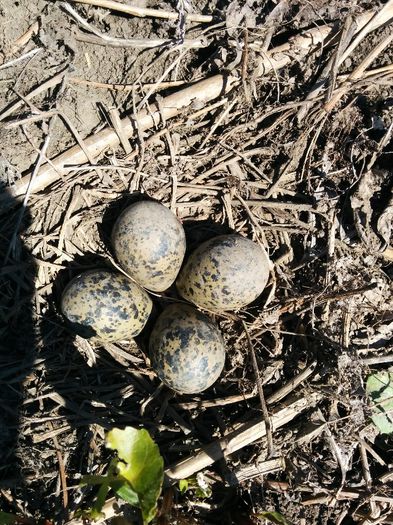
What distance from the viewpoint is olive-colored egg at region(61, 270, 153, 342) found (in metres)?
2.46

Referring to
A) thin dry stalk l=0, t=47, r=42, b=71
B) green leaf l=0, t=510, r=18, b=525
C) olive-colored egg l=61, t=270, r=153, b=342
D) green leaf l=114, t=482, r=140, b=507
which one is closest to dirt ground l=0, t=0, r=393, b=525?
thin dry stalk l=0, t=47, r=42, b=71

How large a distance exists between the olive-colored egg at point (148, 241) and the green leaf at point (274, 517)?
1.21m

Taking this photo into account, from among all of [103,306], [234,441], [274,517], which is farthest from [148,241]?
[274,517]

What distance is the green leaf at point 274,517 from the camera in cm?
240

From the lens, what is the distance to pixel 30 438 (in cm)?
268

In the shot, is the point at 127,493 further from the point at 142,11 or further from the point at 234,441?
the point at 142,11

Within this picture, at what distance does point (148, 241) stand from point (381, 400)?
4.71 feet

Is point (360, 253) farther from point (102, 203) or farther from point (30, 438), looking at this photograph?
point (30, 438)

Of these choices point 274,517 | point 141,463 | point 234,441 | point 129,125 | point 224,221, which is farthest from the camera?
point 224,221

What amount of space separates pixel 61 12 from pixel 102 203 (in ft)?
3.09

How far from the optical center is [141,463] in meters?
1.83

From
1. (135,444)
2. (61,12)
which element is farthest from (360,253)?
(61,12)

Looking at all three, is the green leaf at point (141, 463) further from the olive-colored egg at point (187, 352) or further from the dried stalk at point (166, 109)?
the dried stalk at point (166, 109)

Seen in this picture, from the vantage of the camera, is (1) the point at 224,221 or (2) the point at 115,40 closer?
(2) the point at 115,40
